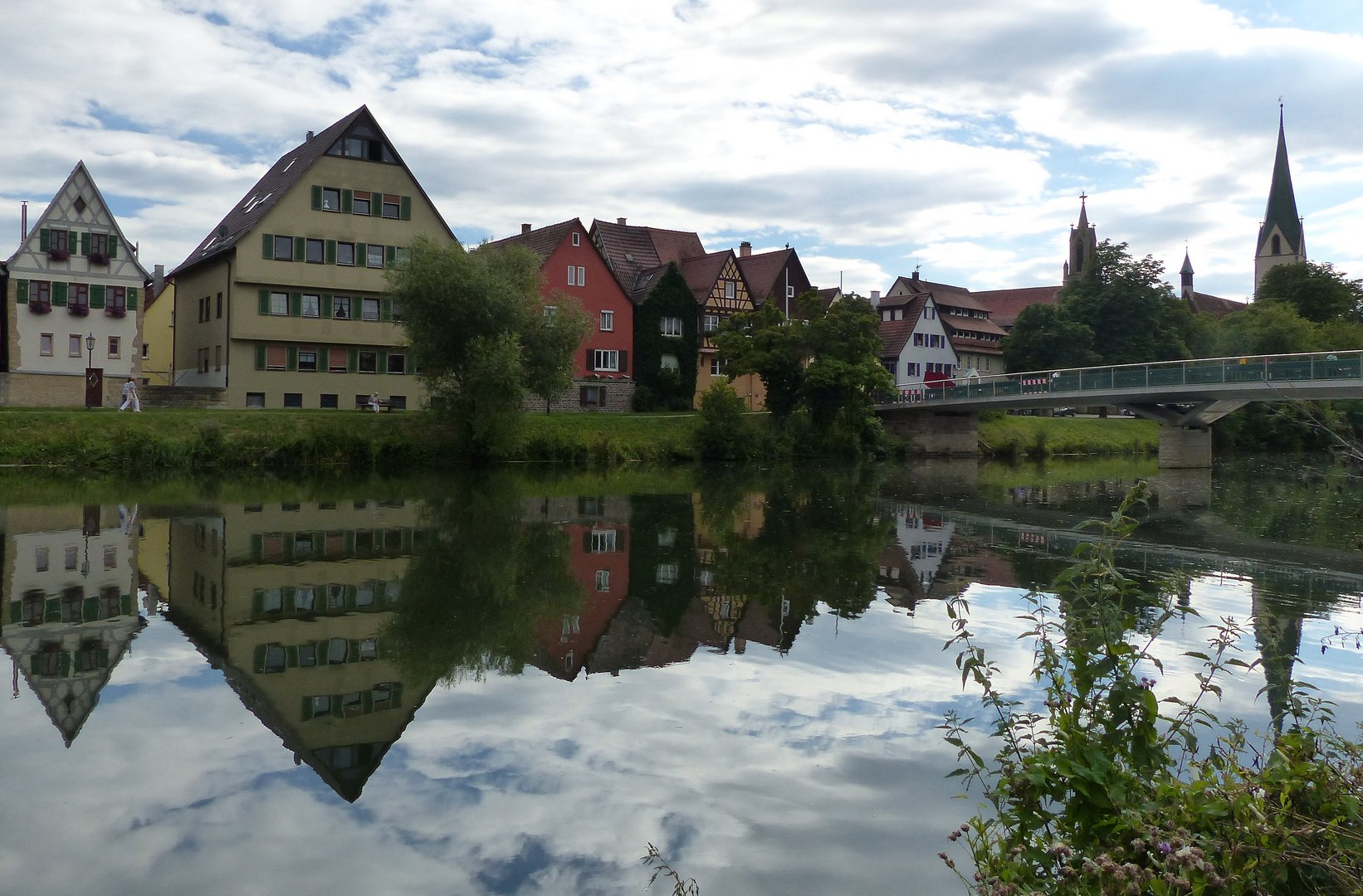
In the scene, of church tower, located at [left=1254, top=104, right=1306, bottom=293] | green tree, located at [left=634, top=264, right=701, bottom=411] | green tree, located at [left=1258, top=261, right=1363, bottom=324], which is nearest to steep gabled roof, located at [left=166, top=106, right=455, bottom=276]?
green tree, located at [left=634, top=264, right=701, bottom=411]

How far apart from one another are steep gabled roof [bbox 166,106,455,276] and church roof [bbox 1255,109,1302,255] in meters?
100

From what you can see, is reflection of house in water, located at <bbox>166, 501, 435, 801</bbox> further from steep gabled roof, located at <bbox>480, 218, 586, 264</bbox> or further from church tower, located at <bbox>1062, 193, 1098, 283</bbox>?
church tower, located at <bbox>1062, 193, 1098, 283</bbox>

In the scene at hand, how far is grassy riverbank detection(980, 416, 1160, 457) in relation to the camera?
6331 centimetres

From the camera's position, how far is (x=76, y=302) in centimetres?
4625

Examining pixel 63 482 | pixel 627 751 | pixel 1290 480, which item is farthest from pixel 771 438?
pixel 627 751

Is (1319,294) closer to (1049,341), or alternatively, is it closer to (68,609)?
(1049,341)

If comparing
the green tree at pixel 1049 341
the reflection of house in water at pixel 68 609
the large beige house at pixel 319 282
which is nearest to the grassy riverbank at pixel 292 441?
the large beige house at pixel 319 282

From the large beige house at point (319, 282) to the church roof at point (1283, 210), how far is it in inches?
3961

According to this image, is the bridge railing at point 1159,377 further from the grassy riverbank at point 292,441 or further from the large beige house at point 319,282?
the large beige house at point 319,282

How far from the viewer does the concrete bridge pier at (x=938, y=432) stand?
195ft

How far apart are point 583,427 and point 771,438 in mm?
9966

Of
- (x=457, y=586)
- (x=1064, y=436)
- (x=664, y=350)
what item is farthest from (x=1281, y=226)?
(x=457, y=586)

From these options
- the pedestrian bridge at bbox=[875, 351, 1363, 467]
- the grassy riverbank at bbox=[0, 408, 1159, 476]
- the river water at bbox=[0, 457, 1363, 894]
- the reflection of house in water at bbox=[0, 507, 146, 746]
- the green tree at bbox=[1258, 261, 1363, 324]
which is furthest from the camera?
the green tree at bbox=[1258, 261, 1363, 324]

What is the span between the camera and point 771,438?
50719 mm
